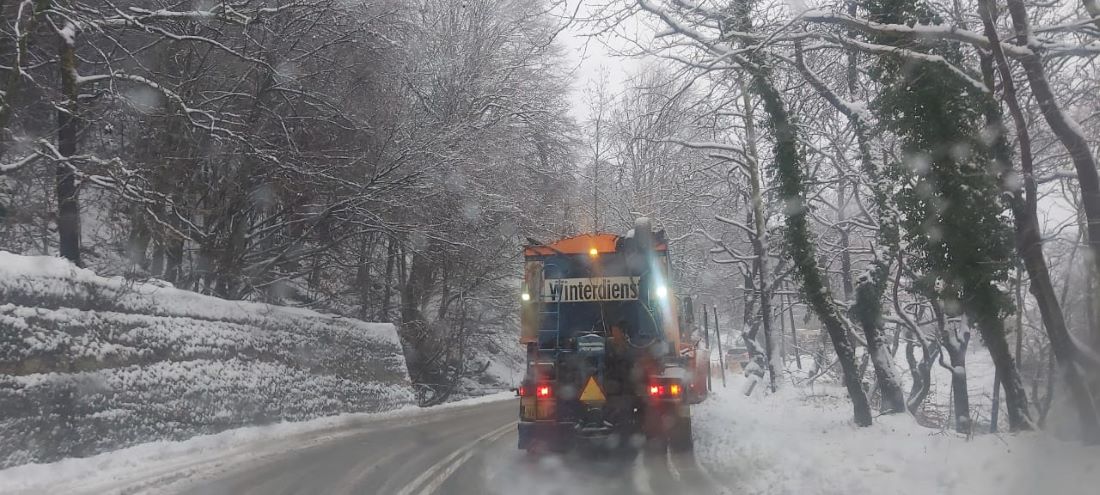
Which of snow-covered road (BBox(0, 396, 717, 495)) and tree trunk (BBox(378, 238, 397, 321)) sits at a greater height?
tree trunk (BBox(378, 238, 397, 321))

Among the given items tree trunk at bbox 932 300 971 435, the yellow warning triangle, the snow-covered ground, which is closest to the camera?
the snow-covered ground

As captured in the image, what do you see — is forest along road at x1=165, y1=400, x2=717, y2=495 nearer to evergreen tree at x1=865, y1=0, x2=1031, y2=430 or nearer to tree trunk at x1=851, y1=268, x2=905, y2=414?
evergreen tree at x1=865, y1=0, x2=1031, y2=430

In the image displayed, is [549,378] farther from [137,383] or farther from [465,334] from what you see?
[465,334]

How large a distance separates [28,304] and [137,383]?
2039mm

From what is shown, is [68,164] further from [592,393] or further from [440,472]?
[592,393]

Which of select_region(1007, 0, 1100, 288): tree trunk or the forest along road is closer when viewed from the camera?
select_region(1007, 0, 1100, 288): tree trunk

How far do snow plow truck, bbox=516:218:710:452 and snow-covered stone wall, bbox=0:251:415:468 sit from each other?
196 inches

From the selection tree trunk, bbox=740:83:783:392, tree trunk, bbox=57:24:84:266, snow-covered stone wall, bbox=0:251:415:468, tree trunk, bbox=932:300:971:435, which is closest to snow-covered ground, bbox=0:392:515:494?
snow-covered stone wall, bbox=0:251:415:468

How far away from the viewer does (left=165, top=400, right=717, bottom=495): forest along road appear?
7.61 m

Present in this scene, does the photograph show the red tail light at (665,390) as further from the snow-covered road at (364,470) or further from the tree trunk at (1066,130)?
the tree trunk at (1066,130)

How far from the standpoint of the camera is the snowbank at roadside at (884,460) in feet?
19.1

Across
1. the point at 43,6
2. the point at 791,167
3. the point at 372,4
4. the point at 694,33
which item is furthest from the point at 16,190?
the point at 791,167

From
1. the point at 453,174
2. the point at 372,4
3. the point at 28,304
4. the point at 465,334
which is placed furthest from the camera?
the point at 465,334

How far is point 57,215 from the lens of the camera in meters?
11.4
